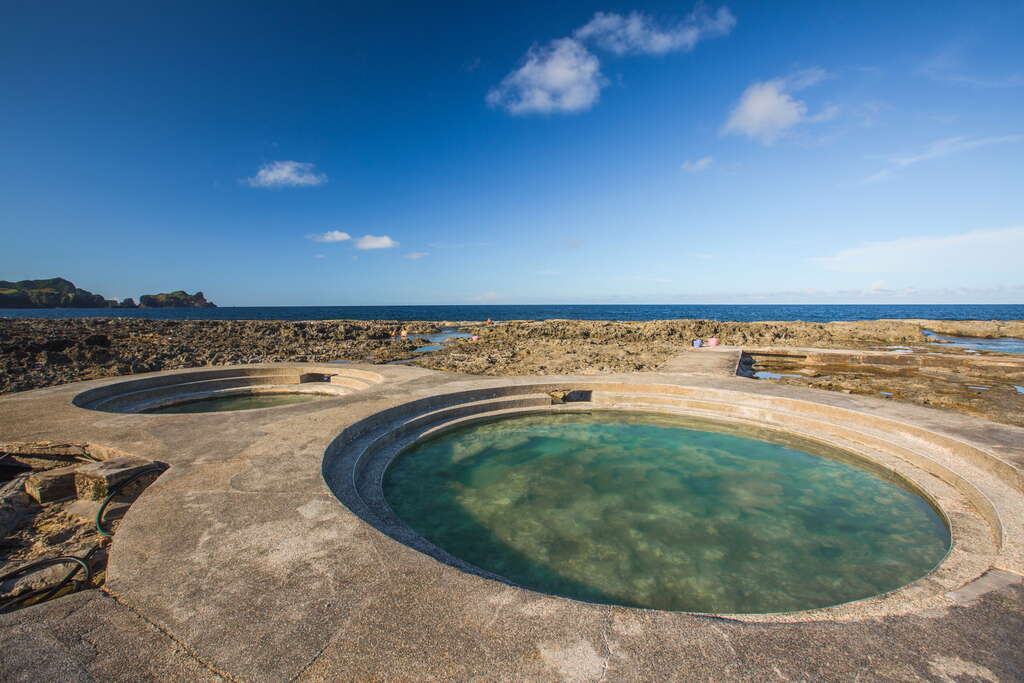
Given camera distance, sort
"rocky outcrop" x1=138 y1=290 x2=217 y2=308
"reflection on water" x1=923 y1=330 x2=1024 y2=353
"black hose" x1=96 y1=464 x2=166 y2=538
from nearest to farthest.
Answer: "black hose" x1=96 y1=464 x2=166 y2=538 < "reflection on water" x1=923 y1=330 x2=1024 y2=353 < "rocky outcrop" x1=138 y1=290 x2=217 y2=308

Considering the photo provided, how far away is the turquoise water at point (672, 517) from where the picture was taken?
4379 mm

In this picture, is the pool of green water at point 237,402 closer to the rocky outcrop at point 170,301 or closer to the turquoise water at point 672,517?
the turquoise water at point 672,517

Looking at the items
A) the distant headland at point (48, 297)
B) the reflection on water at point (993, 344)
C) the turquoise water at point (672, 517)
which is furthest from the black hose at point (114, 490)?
the distant headland at point (48, 297)

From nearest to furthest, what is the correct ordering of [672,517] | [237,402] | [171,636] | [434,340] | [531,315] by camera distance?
[171,636] < [672,517] < [237,402] < [434,340] < [531,315]

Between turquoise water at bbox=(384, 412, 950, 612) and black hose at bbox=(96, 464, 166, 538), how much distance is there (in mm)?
3156

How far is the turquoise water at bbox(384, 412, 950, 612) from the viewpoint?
4.38 metres

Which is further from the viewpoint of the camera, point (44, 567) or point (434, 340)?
point (434, 340)

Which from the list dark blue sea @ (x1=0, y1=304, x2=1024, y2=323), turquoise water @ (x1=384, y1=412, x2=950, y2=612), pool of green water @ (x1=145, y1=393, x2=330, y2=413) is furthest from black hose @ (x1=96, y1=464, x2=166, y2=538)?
dark blue sea @ (x1=0, y1=304, x2=1024, y2=323)

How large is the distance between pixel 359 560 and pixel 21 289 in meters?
197

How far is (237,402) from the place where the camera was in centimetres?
1158

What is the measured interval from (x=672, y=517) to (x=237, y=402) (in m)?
11.8

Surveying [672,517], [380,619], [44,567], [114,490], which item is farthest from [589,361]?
[44,567]

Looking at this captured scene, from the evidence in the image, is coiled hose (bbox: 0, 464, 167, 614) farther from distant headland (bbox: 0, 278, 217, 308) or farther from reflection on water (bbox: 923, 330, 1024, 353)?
distant headland (bbox: 0, 278, 217, 308)

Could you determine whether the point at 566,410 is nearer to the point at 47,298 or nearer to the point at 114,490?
the point at 114,490
